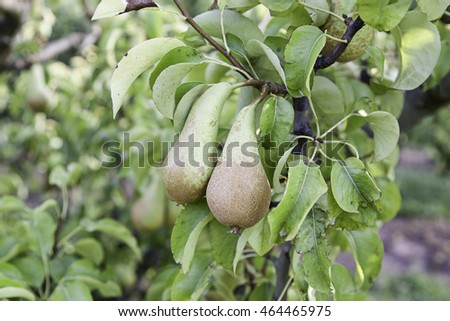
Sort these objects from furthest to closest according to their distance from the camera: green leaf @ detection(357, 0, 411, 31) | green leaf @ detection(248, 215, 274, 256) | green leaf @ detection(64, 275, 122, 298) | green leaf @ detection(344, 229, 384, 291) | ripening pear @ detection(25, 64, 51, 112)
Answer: ripening pear @ detection(25, 64, 51, 112) < green leaf @ detection(64, 275, 122, 298) < green leaf @ detection(344, 229, 384, 291) < green leaf @ detection(248, 215, 274, 256) < green leaf @ detection(357, 0, 411, 31)

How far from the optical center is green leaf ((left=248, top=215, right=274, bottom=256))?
0.64 m

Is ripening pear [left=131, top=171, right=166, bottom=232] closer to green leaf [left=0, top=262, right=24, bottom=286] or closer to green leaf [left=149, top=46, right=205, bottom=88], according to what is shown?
green leaf [left=0, top=262, right=24, bottom=286]

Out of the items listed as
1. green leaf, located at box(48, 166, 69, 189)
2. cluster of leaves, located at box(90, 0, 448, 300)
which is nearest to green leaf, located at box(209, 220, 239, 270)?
cluster of leaves, located at box(90, 0, 448, 300)

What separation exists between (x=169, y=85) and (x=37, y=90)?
56.3 inches

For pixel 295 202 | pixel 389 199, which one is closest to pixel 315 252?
pixel 295 202

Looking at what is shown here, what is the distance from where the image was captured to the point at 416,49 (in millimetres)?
662

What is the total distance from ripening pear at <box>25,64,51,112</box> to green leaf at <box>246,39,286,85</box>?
56.0 inches

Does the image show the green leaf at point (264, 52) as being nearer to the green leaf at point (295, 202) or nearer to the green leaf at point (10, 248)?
the green leaf at point (295, 202)

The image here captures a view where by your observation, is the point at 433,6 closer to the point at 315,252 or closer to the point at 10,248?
the point at 315,252

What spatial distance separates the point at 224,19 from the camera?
2.21 ft

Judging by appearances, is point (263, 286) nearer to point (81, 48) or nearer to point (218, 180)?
point (218, 180)

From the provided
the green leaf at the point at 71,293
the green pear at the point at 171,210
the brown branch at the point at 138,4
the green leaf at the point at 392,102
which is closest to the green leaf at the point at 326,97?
the green leaf at the point at 392,102

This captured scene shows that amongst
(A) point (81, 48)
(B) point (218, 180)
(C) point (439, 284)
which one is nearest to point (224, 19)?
(B) point (218, 180)

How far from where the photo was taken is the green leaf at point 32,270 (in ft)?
3.03
